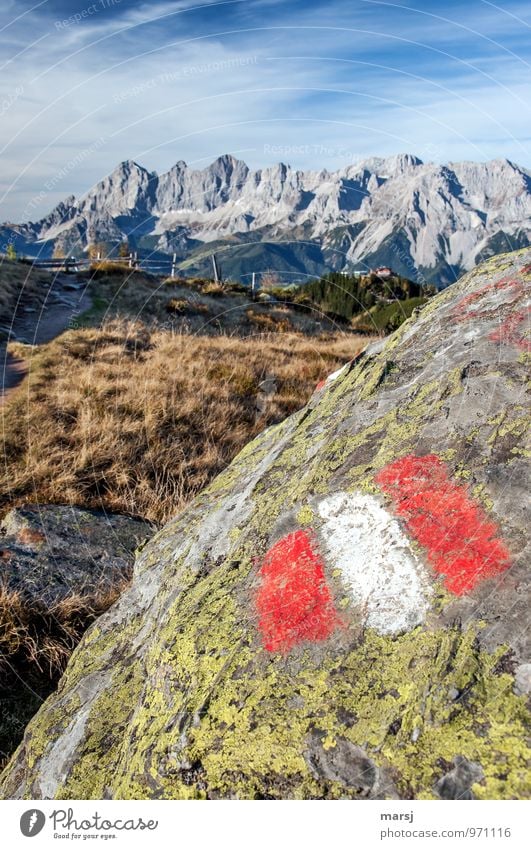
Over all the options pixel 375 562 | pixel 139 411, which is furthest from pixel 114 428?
pixel 375 562

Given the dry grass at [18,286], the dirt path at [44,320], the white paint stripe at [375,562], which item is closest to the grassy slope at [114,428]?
the dirt path at [44,320]

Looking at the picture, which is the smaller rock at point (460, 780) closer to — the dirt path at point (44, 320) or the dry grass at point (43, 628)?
the dry grass at point (43, 628)

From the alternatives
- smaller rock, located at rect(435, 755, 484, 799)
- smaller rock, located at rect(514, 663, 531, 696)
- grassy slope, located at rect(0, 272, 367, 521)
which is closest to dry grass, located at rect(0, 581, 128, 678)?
grassy slope, located at rect(0, 272, 367, 521)

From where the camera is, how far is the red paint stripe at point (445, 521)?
7.22ft

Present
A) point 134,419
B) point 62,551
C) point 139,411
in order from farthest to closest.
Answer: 1. point 139,411
2. point 134,419
3. point 62,551

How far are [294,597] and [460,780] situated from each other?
1.00 meters

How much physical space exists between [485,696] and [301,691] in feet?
2.38

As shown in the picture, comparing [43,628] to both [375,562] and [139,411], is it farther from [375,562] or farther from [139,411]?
[139,411]

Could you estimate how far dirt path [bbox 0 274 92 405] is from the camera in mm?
13069

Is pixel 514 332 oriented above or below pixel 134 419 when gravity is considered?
below

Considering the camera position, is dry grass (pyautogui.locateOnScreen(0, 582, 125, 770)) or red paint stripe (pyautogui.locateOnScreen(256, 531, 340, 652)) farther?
dry grass (pyautogui.locateOnScreen(0, 582, 125, 770))

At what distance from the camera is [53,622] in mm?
4738

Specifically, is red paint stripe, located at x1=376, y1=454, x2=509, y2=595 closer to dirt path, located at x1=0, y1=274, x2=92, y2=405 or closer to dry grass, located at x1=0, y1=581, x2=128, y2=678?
dry grass, located at x1=0, y1=581, x2=128, y2=678

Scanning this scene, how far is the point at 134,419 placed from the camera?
9.14m
